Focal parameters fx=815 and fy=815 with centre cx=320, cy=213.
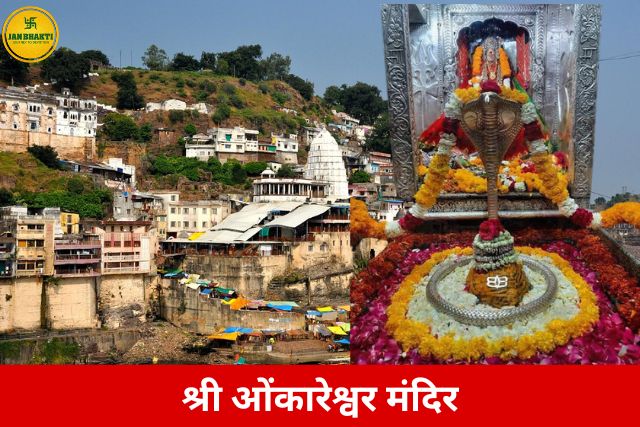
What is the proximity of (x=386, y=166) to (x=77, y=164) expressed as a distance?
35.2 ft

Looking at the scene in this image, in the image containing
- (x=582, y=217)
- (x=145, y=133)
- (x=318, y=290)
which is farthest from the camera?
(x=145, y=133)

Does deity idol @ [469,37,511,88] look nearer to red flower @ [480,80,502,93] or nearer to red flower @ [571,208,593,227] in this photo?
red flower @ [480,80,502,93]

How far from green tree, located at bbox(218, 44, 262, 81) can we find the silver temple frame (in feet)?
123

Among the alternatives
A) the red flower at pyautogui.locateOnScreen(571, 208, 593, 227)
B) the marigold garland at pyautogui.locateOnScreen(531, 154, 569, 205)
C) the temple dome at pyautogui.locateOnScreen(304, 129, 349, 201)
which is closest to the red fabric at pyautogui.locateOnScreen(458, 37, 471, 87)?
the marigold garland at pyautogui.locateOnScreen(531, 154, 569, 205)

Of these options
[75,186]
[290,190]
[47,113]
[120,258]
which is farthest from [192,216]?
[47,113]

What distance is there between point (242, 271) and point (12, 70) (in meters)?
13.9

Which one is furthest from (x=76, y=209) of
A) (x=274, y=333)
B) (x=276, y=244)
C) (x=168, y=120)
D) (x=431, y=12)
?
(x=431, y=12)

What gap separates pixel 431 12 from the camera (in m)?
6.12

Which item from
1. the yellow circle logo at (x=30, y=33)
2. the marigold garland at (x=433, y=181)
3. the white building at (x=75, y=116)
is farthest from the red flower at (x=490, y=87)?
the white building at (x=75, y=116)

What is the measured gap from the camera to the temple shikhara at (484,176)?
5.45 m

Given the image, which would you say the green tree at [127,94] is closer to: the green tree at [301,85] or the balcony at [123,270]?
the green tree at [301,85]

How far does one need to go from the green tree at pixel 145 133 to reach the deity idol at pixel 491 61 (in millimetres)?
27897

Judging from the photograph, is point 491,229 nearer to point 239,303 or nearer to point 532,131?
point 532,131

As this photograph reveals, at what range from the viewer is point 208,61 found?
1753 inches
